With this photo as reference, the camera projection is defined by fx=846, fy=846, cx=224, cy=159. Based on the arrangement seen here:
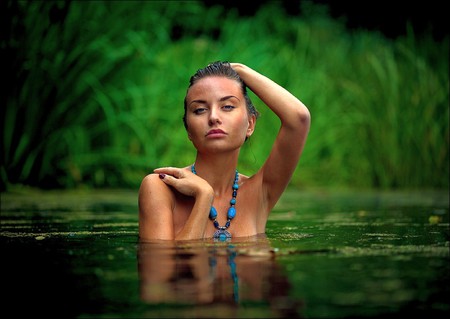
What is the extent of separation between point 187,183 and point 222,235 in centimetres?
31

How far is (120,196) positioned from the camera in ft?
23.7

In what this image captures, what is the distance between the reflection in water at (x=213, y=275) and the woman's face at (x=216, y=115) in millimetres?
448

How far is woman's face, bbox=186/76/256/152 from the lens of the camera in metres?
3.60

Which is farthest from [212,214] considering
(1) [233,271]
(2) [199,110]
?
(1) [233,271]

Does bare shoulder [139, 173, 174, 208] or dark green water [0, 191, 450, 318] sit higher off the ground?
bare shoulder [139, 173, 174, 208]

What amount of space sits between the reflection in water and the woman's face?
45 centimetres

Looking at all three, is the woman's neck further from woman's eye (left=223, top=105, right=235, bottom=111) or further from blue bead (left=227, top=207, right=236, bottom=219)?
woman's eye (left=223, top=105, right=235, bottom=111)

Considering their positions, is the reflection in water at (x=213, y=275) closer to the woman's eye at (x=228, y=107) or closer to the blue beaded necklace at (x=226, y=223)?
the blue beaded necklace at (x=226, y=223)

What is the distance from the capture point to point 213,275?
2.49 metres

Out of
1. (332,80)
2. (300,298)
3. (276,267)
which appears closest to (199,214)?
(276,267)

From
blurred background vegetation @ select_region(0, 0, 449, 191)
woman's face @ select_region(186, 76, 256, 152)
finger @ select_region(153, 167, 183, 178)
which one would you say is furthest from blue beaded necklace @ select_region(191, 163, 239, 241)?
blurred background vegetation @ select_region(0, 0, 449, 191)

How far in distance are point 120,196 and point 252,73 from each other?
11.6 feet

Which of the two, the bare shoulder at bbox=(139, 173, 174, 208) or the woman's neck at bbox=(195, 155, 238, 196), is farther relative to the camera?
the woman's neck at bbox=(195, 155, 238, 196)

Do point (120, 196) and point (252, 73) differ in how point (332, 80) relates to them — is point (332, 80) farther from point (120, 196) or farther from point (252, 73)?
point (252, 73)
